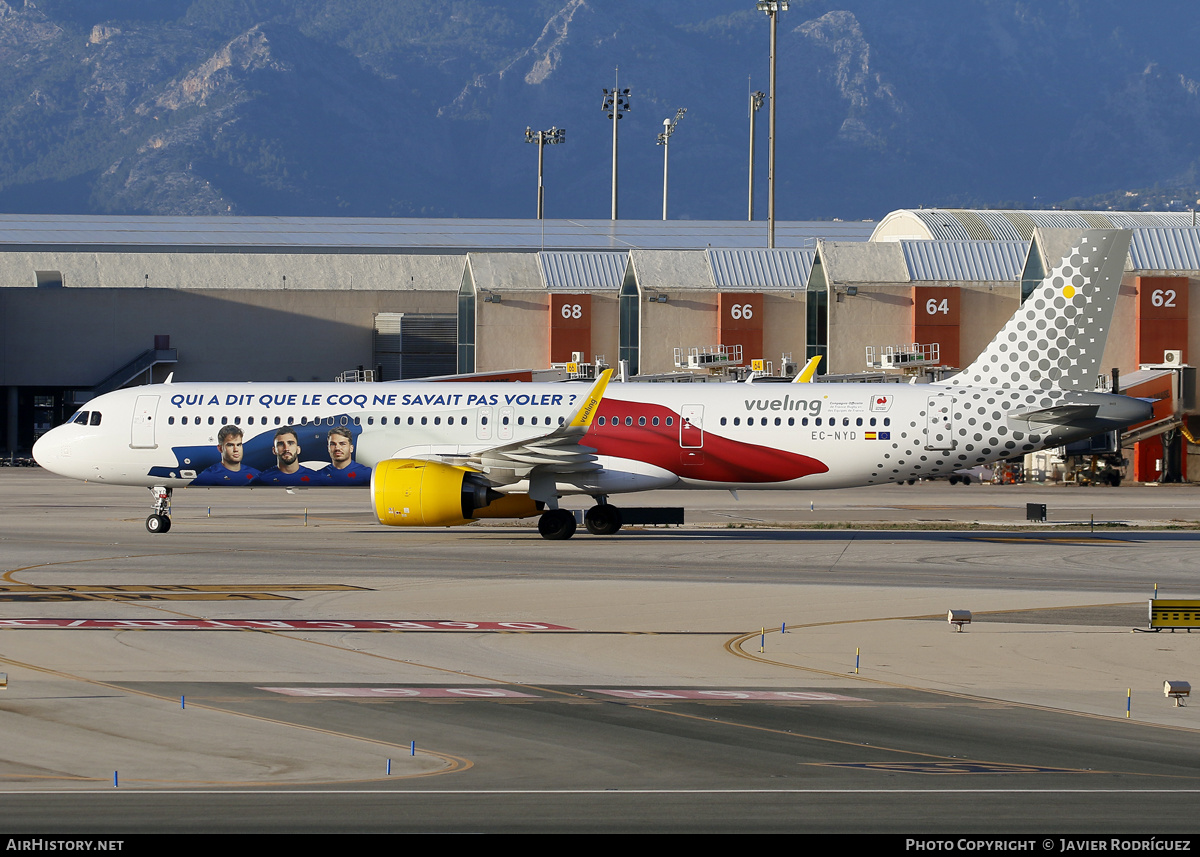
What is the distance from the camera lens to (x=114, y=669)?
18.6 metres

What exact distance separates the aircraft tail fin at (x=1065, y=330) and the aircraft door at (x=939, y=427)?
4.17ft

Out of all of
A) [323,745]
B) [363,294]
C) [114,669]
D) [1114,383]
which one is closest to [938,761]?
[323,745]

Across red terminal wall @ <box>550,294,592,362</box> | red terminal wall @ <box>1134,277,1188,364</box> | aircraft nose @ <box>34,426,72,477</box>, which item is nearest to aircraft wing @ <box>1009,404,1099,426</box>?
aircraft nose @ <box>34,426,72,477</box>

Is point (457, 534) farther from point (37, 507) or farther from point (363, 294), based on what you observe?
point (363, 294)

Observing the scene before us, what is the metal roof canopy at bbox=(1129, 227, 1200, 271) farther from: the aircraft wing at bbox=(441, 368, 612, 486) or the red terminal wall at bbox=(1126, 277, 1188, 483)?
the aircraft wing at bbox=(441, 368, 612, 486)

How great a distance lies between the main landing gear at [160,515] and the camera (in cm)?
3788

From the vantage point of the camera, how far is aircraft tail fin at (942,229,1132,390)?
1475 inches

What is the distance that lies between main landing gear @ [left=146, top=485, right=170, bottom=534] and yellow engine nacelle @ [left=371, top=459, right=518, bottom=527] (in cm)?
711

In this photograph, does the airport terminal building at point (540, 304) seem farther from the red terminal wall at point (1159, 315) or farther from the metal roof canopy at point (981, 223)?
the metal roof canopy at point (981, 223)

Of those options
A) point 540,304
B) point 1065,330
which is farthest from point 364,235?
point 1065,330

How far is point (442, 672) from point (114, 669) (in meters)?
4.28

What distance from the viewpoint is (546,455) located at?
117 feet

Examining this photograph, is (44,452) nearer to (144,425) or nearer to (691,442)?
(144,425)

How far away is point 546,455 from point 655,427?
3.32 metres
